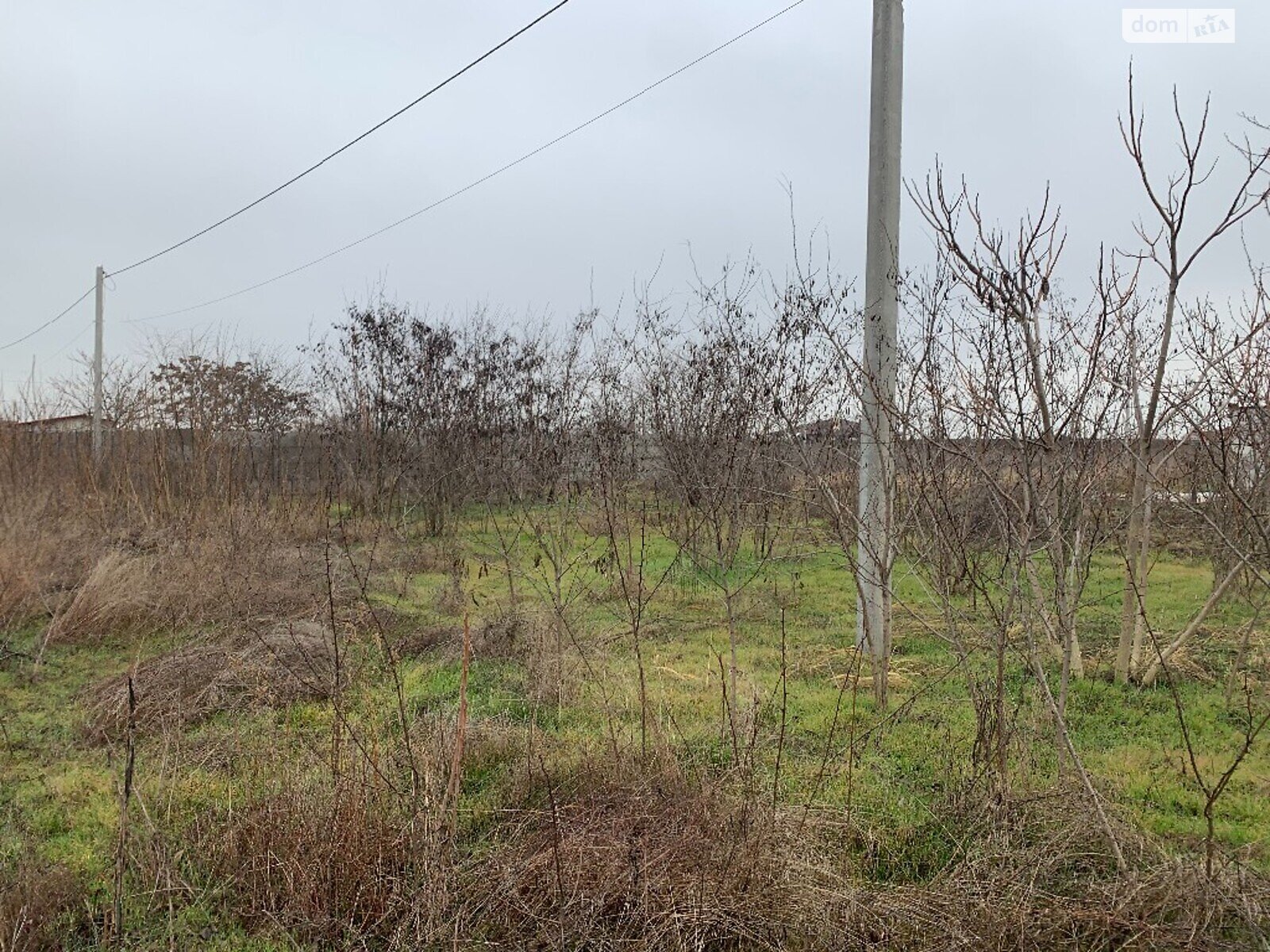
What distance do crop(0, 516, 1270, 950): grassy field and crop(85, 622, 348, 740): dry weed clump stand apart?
61 mm

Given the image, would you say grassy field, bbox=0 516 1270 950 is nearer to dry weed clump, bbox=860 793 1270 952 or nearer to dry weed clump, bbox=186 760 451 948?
dry weed clump, bbox=186 760 451 948

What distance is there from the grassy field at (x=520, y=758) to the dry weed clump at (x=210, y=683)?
61 mm

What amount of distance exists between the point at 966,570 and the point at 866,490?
8.28 feet

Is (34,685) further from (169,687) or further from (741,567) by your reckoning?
(741,567)

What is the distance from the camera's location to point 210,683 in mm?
5230

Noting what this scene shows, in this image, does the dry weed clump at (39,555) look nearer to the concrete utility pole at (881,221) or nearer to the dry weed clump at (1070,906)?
the concrete utility pole at (881,221)

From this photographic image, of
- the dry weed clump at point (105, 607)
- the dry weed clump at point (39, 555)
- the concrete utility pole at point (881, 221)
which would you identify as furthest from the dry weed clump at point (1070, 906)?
the dry weed clump at point (39, 555)

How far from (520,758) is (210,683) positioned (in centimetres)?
236

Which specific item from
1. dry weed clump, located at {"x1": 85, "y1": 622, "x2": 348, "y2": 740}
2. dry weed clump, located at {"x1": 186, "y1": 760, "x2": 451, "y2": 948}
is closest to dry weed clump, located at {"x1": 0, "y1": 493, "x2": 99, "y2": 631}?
dry weed clump, located at {"x1": 85, "y1": 622, "x2": 348, "y2": 740}

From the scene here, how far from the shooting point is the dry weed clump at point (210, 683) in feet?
16.1

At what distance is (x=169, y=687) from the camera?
17.2ft

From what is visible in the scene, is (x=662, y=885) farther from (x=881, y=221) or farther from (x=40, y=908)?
(x=881, y=221)

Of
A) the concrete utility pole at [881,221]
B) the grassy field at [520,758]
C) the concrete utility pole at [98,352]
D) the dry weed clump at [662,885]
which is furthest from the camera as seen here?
the concrete utility pole at [98,352]

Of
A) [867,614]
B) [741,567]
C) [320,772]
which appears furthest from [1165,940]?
[741,567]
